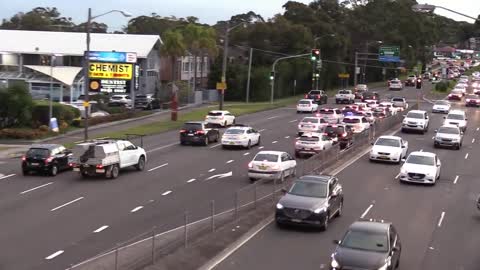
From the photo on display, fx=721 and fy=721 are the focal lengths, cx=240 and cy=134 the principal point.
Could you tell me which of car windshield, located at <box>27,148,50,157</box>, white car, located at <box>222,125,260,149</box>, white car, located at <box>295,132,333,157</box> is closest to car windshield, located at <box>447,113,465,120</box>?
white car, located at <box>222,125,260,149</box>

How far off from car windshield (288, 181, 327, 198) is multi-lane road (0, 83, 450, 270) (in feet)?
3.76

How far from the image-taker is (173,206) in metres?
25.5

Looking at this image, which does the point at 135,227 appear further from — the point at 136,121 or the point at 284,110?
the point at 284,110

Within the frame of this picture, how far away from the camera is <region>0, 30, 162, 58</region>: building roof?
88875 mm

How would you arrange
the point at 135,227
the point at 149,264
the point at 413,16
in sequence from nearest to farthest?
the point at 149,264 < the point at 135,227 < the point at 413,16

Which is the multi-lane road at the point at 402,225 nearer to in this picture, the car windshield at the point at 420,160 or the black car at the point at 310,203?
the black car at the point at 310,203

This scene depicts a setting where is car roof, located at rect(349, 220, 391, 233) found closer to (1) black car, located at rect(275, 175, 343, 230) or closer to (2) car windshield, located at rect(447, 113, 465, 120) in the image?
(1) black car, located at rect(275, 175, 343, 230)

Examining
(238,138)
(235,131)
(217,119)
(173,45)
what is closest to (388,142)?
(238,138)

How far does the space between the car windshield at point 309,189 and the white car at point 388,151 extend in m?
15.8

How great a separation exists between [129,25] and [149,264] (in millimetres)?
164164

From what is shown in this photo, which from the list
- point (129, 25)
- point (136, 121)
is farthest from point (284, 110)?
point (129, 25)

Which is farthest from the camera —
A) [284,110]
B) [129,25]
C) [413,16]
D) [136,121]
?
[129,25]

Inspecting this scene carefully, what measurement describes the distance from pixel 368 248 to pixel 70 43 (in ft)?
265

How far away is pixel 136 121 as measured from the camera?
6303cm
